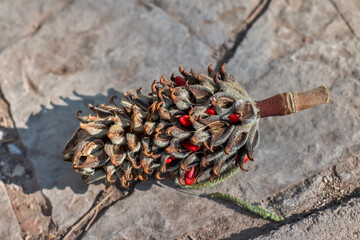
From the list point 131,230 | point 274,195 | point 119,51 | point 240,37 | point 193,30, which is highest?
point 240,37

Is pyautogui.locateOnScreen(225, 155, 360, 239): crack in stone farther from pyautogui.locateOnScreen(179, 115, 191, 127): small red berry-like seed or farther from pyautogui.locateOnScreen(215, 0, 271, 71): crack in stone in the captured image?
pyautogui.locateOnScreen(215, 0, 271, 71): crack in stone

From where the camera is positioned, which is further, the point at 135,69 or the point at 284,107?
the point at 135,69

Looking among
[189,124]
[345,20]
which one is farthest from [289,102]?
[345,20]

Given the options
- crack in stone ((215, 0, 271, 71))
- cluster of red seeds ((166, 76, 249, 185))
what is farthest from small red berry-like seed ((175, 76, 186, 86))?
crack in stone ((215, 0, 271, 71))

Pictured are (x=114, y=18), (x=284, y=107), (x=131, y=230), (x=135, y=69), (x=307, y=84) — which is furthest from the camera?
(x=114, y=18)

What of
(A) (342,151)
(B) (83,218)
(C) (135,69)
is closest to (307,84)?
(A) (342,151)

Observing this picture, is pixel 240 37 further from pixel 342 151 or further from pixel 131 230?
pixel 131 230

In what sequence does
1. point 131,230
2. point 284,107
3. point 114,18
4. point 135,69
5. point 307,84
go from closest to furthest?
point 284,107, point 131,230, point 307,84, point 135,69, point 114,18

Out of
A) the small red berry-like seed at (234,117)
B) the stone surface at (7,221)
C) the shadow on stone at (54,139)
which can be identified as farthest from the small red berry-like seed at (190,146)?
the stone surface at (7,221)
